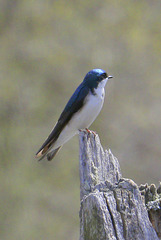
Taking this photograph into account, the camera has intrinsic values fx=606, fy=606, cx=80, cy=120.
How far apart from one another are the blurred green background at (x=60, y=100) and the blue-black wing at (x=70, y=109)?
3360mm

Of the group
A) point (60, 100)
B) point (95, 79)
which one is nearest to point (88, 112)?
point (95, 79)

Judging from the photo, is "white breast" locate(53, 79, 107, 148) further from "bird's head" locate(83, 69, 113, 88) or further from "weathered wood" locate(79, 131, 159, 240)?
"weathered wood" locate(79, 131, 159, 240)

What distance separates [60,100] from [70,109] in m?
4.05

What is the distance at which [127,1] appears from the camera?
33.2 ft

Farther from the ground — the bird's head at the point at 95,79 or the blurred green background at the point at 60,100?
the blurred green background at the point at 60,100

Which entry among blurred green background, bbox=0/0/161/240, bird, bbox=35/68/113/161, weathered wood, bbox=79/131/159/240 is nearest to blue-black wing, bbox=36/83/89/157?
bird, bbox=35/68/113/161

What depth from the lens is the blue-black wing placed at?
13.6ft

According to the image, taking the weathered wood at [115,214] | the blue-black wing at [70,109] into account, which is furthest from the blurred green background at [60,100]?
the weathered wood at [115,214]

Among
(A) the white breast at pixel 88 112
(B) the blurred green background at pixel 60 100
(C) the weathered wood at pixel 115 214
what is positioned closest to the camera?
(C) the weathered wood at pixel 115 214

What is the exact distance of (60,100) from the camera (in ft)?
27.0

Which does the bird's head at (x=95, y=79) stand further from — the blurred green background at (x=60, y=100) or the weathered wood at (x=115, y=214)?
the blurred green background at (x=60, y=100)

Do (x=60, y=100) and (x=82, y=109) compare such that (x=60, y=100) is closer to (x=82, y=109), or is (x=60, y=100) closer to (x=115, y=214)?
(x=82, y=109)

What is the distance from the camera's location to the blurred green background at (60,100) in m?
8.04

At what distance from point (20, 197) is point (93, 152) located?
5308mm
